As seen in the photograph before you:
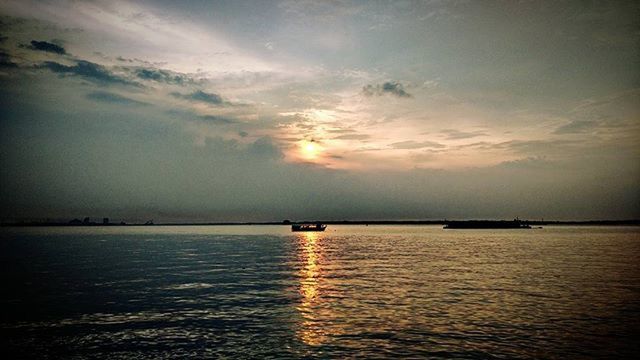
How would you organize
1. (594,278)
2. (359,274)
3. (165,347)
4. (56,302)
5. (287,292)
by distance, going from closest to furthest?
(165,347) < (56,302) < (287,292) < (594,278) < (359,274)

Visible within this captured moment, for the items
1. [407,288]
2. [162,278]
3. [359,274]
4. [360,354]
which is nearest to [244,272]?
[162,278]

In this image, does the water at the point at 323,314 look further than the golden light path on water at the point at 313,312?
No

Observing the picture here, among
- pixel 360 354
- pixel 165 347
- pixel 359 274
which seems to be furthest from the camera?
pixel 359 274

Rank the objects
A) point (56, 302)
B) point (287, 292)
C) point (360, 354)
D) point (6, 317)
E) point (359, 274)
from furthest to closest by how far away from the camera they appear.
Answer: point (359, 274), point (287, 292), point (56, 302), point (6, 317), point (360, 354)

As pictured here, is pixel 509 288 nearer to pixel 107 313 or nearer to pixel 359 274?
pixel 359 274

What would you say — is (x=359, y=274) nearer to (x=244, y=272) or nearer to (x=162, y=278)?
(x=244, y=272)

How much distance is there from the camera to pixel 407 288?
37.0 metres

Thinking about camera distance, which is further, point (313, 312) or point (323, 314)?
point (313, 312)

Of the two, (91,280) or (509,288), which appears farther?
(91,280)

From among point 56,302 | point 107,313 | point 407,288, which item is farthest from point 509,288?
point 56,302

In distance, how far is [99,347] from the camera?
2031 cm

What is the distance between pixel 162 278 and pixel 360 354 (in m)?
32.4

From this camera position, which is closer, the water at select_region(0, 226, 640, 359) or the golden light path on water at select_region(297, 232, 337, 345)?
the water at select_region(0, 226, 640, 359)

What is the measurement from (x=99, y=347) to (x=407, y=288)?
24862 mm
